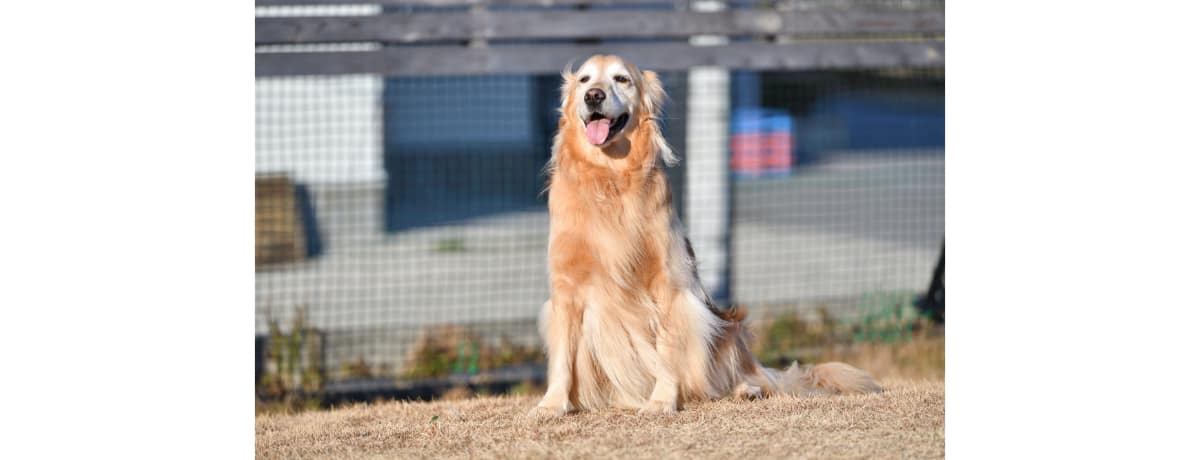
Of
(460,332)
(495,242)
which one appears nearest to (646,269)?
(460,332)

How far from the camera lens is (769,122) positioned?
14695mm

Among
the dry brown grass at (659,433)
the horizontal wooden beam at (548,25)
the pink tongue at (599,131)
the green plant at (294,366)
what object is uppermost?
the horizontal wooden beam at (548,25)

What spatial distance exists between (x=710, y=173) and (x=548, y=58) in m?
2.28

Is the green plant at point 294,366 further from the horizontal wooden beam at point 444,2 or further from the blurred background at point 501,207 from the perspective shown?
the horizontal wooden beam at point 444,2

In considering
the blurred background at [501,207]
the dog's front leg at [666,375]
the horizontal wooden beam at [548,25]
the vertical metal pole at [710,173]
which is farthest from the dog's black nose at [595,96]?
the vertical metal pole at [710,173]

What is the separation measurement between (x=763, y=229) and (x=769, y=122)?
3715 millimetres

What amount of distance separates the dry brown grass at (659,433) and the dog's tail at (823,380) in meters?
0.22

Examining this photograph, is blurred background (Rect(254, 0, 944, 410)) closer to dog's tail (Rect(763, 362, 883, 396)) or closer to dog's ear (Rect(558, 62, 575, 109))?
dog's ear (Rect(558, 62, 575, 109))

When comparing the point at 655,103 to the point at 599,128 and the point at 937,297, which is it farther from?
the point at 937,297

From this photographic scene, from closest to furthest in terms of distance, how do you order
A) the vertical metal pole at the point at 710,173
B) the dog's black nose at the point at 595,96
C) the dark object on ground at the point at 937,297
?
1. the dog's black nose at the point at 595,96
2. the dark object on ground at the point at 937,297
3. the vertical metal pole at the point at 710,173

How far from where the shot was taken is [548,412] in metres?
4.06

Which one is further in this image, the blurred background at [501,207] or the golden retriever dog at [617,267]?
the blurred background at [501,207]

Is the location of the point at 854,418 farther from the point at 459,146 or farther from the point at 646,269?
the point at 459,146

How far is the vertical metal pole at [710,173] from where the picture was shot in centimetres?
845
